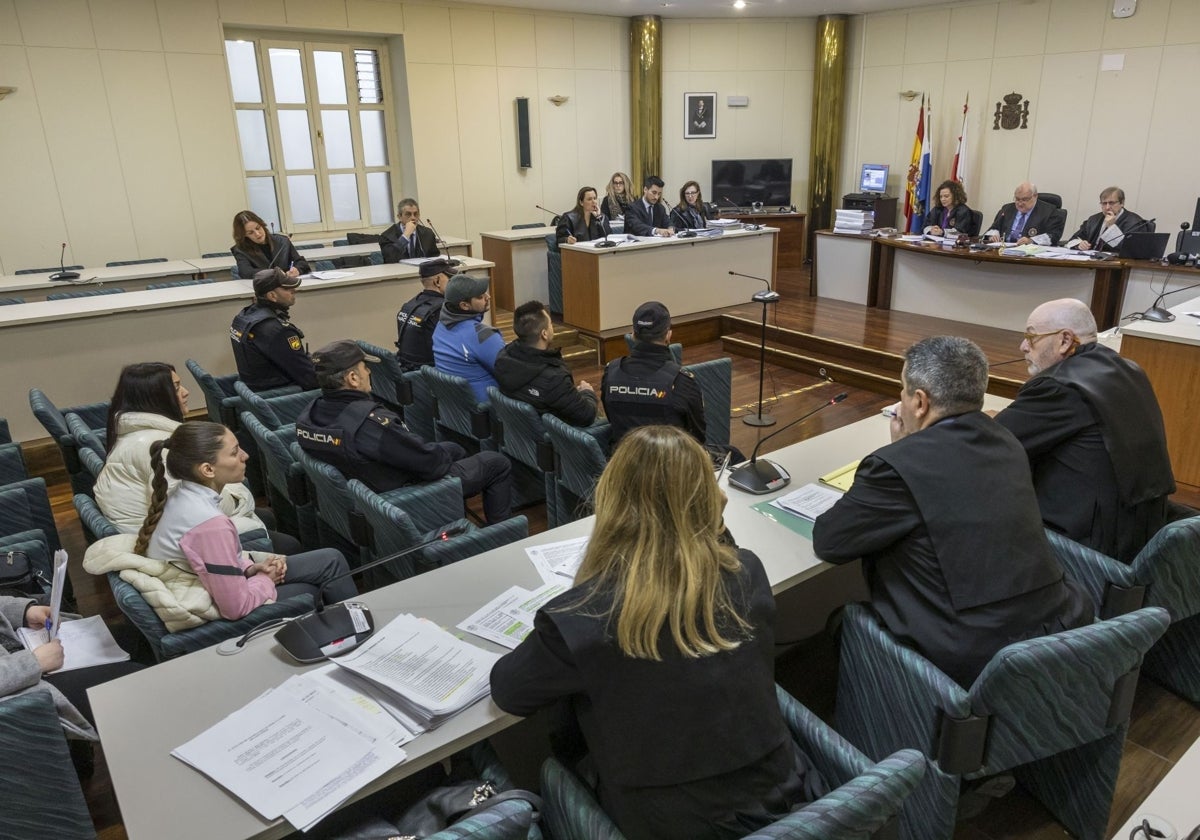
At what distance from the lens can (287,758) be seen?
1.55 m

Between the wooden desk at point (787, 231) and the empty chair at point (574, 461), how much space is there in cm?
686

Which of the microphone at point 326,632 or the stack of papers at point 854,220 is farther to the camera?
the stack of papers at point 854,220

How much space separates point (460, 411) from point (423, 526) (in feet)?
4.33

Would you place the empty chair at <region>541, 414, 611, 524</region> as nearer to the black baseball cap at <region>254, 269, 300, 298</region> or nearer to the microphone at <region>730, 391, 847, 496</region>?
the microphone at <region>730, 391, 847, 496</region>

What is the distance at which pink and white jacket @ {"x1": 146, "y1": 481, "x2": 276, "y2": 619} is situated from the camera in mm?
2191

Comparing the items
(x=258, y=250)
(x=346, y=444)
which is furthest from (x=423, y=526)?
(x=258, y=250)

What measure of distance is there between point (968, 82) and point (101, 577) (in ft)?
30.6

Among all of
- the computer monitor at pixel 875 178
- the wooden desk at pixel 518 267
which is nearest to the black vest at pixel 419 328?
the wooden desk at pixel 518 267

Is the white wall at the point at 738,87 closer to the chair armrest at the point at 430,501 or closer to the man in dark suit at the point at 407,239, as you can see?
the man in dark suit at the point at 407,239

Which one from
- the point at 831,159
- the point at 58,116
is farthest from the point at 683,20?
the point at 58,116

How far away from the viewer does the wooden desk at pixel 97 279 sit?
6.01 m

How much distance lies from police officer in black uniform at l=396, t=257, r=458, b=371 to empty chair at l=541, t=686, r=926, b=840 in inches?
136

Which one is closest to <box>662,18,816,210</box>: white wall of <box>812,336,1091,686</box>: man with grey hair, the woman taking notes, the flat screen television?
the flat screen television

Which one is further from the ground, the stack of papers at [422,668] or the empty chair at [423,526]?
the stack of papers at [422,668]
